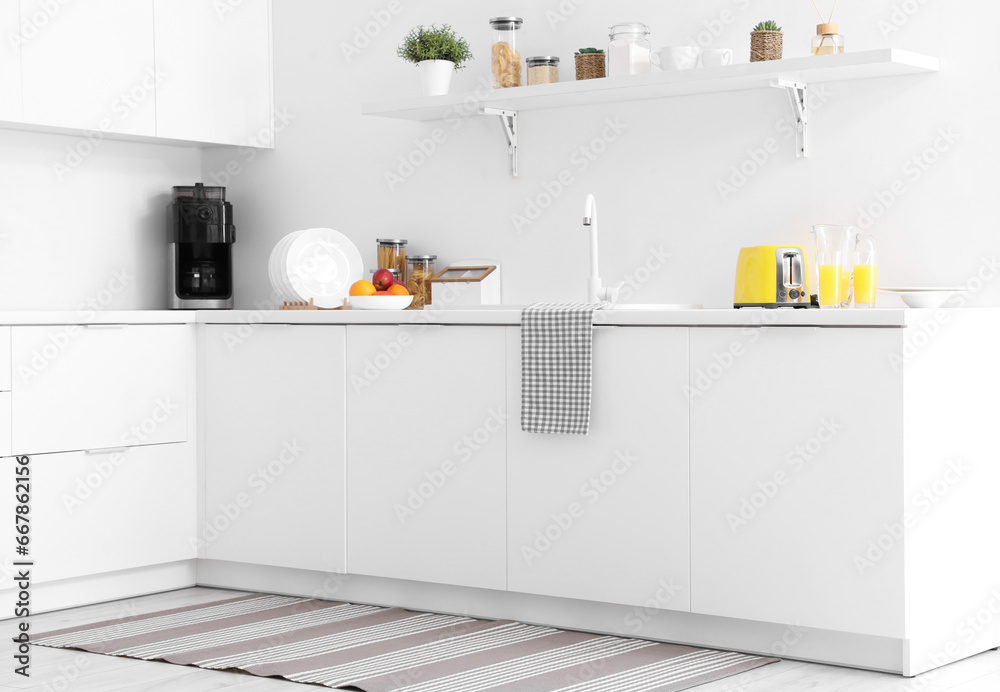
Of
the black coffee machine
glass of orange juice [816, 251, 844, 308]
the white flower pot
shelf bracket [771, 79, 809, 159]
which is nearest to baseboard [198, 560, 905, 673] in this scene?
glass of orange juice [816, 251, 844, 308]

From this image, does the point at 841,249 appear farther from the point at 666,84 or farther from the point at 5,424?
the point at 5,424

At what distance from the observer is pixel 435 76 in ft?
13.1

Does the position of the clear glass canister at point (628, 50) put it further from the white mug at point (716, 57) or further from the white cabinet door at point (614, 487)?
the white cabinet door at point (614, 487)

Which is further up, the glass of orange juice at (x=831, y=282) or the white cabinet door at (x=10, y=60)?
the white cabinet door at (x=10, y=60)

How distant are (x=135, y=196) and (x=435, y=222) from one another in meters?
1.07

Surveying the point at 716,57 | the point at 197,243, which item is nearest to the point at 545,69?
the point at 716,57

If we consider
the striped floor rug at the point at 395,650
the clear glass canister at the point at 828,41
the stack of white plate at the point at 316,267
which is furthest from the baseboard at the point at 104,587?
the clear glass canister at the point at 828,41

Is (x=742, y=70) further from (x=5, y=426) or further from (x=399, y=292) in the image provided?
(x=5, y=426)

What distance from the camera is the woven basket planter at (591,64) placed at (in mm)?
3693

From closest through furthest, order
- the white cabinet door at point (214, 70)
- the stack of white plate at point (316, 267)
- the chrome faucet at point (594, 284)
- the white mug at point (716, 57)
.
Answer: the white mug at point (716, 57) < the chrome faucet at point (594, 284) < the stack of white plate at point (316, 267) < the white cabinet door at point (214, 70)

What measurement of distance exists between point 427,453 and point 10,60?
5.54ft

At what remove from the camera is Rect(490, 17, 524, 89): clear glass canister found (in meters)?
3.88

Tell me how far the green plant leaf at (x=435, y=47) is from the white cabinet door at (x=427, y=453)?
906 millimetres

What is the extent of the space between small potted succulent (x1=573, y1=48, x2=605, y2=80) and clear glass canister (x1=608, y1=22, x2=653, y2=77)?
57 mm
